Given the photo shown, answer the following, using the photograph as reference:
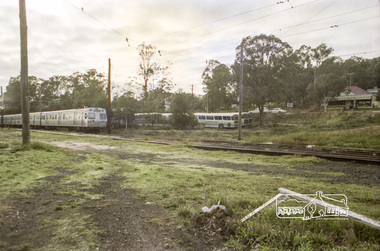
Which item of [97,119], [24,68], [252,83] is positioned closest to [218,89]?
[252,83]

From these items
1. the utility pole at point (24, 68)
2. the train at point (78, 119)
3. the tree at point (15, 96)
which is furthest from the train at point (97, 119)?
the tree at point (15, 96)

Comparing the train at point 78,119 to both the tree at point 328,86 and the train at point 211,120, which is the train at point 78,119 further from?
the tree at point 328,86

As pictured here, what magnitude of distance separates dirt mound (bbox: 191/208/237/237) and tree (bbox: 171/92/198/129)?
27880mm

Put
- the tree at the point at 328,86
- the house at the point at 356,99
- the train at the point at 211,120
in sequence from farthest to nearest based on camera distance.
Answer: the house at the point at 356,99 → the tree at the point at 328,86 → the train at the point at 211,120

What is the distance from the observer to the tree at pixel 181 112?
30953mm

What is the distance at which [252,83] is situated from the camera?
113 feet

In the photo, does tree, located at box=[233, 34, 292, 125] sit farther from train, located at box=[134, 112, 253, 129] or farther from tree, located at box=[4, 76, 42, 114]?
tree, located at box=[4, 76, 42, 114]

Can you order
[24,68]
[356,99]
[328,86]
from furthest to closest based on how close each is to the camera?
[356,99] < [328,86] < [24,68]

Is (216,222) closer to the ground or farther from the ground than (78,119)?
closer to the ground

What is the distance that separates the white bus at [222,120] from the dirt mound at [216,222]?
98.8 ft

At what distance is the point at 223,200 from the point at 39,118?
44172 millimetres

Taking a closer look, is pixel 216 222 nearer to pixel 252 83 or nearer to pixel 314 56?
pixel 252 83

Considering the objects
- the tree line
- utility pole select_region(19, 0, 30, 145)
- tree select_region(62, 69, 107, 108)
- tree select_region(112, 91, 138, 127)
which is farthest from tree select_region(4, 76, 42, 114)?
utility pole select_region(19, 0, 30, 145)

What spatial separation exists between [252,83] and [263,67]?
280cm
